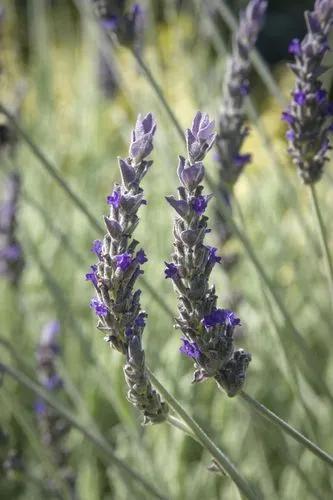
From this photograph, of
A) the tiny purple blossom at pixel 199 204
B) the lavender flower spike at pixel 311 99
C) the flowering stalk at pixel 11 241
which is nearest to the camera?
the tiny purple blossom at pixel 199 204

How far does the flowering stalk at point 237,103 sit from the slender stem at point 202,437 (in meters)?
0.60

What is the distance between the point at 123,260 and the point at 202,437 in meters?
0.23

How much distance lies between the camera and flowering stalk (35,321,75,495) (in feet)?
5.44

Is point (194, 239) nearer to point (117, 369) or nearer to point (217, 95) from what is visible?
point (117, 369)

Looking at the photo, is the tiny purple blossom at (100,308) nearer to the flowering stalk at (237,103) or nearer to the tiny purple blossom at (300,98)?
the tiny purple blossom at (300,98)

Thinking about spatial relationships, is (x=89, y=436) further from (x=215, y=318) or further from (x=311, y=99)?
(x=311, y=99)

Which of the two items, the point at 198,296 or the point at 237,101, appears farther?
the point at 237,101

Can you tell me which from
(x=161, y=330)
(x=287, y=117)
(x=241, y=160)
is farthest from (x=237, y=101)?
(x=161, y=330)

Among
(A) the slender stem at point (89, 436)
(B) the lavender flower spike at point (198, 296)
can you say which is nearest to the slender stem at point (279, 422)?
(B) the lavender flower spike at point (198, 296)

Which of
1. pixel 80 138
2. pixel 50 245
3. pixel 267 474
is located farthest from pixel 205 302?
pixel 80 138

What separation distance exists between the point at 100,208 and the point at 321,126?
2.04 metres

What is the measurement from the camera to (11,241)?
6.45 ft

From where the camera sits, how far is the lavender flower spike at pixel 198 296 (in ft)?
2.59

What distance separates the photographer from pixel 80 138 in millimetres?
4035
